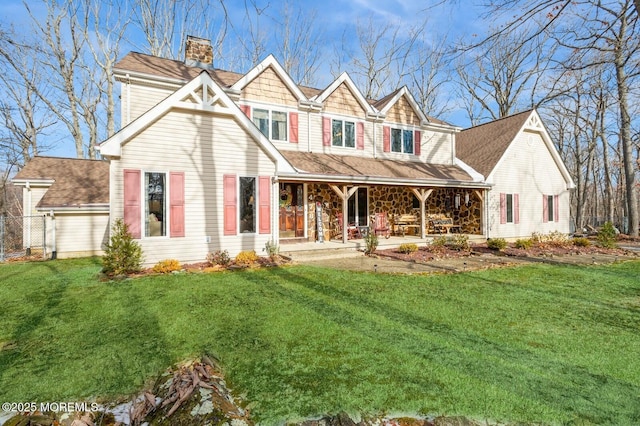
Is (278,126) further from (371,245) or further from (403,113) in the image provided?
(403,113)

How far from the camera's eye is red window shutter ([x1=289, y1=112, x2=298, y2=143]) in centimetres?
1321

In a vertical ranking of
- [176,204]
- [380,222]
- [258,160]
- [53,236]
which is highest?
[258,160]

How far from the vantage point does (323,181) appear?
440 inches

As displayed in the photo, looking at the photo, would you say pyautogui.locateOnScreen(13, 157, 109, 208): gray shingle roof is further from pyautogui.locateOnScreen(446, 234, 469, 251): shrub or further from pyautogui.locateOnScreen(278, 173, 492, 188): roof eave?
pyautogui.locateOnScreen(446, 234, 469, 251): shrub

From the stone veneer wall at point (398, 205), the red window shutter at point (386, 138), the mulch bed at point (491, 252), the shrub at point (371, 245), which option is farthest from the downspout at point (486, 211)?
the shrub at point (371, 245)

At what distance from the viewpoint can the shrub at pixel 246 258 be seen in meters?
9.33

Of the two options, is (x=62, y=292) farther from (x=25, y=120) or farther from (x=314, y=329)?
(x=25, y=120)

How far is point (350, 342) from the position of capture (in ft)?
13.5

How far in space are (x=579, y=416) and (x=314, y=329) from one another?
9.45ft

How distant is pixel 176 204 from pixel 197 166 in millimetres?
1268

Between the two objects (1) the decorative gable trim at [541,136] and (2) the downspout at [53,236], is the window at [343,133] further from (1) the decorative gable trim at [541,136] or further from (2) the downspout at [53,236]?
(2) the downspout at [53,236]

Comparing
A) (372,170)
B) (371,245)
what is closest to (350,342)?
(371,245)

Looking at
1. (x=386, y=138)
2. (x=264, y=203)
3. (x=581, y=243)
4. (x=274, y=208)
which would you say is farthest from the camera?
(x=386, y=138)

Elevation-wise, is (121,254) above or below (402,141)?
below
